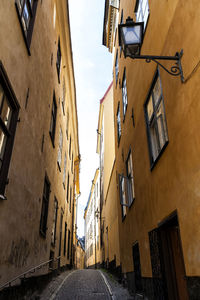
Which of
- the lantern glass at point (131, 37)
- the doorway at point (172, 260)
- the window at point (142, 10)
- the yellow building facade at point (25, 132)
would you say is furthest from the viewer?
the window at point (142, 10)

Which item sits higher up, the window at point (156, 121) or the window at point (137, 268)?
the window at point (156, 121)

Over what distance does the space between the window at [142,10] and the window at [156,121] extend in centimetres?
202

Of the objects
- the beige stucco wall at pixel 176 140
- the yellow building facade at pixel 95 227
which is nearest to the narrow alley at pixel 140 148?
the beige stucco wall at pixel 176 140

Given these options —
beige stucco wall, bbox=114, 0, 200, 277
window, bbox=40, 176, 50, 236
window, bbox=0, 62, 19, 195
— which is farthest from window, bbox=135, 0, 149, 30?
window, bbox=40, 176, 50, 236

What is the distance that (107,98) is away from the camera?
83.2 ft

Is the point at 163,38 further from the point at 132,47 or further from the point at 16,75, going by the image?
the point at 16,75

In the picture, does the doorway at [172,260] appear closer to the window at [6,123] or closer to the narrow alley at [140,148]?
the narrow alley at [140,148]

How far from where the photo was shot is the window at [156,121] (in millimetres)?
5137

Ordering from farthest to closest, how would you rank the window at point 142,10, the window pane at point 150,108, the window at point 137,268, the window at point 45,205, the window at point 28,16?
the window at point 45,205 → the window at point 137,268 → the window at point 142,10 → the window at point 28,16 → the window pane at point 150,108

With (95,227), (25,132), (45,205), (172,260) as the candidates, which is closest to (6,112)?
(25,132)

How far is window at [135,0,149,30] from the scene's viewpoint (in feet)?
22.4

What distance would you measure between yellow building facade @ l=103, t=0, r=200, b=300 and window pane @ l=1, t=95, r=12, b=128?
116 inches

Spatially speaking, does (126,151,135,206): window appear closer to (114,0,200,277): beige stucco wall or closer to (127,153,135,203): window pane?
(127,153,135,203): window pane

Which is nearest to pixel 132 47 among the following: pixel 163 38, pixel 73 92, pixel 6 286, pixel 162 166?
pixel 163 38
